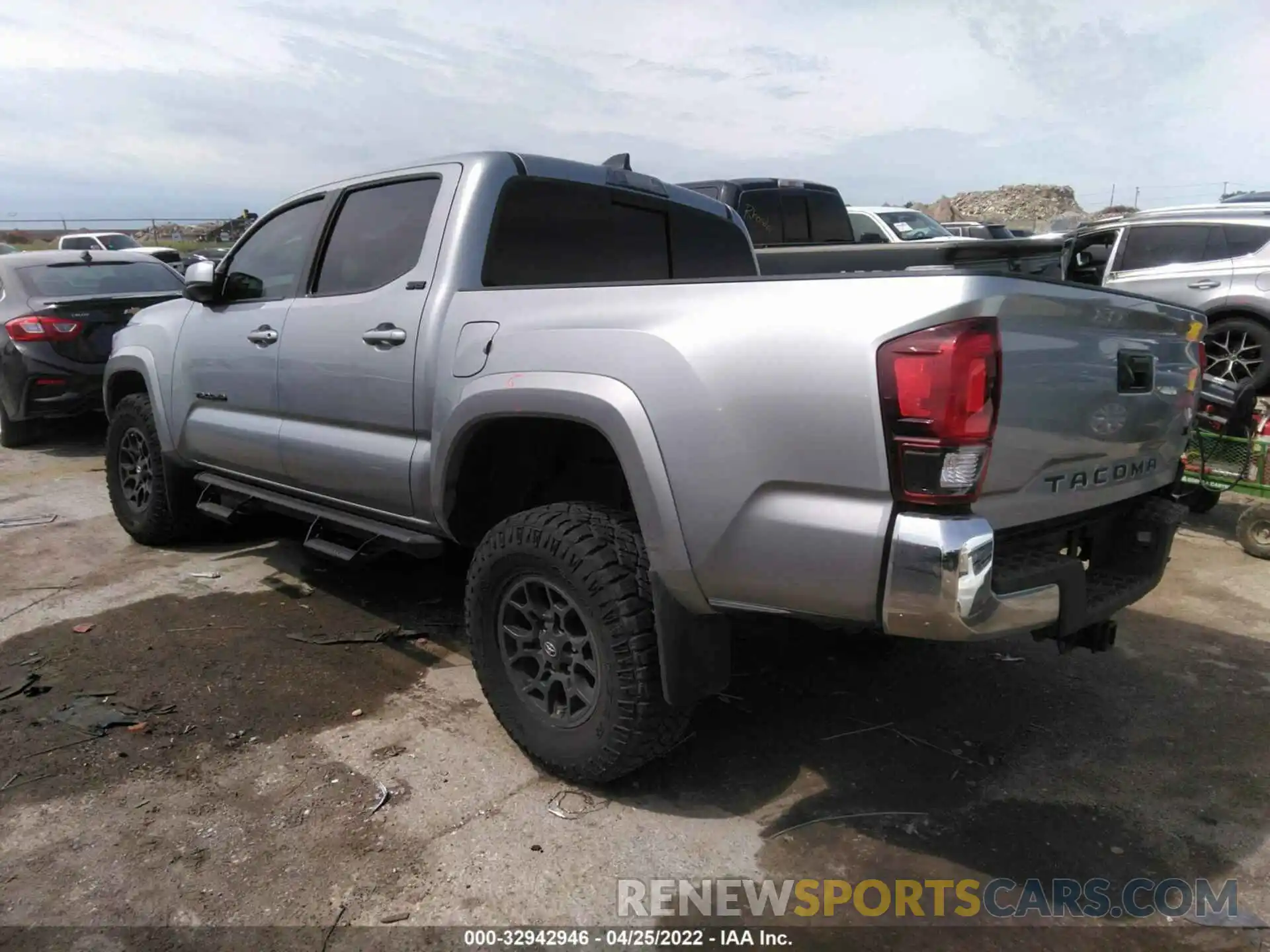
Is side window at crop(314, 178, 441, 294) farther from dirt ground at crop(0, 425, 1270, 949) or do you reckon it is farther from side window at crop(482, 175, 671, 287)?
dirt ground at crop(0, 425, 1270, 949)

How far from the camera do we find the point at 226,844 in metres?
2.73

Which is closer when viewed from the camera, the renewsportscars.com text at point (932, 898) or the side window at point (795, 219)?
the renewsportscars.com text at point (932, 898)

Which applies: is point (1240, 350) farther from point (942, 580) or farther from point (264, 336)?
point (264, 336)

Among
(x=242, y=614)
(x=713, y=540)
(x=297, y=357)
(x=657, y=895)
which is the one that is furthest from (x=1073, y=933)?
(x=242, y=614)

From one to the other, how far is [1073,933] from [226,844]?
7.59 ft

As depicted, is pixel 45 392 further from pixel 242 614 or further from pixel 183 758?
pixel 183 758

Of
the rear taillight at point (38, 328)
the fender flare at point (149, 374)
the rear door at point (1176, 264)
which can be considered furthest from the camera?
the rear door at point (1176, 264)

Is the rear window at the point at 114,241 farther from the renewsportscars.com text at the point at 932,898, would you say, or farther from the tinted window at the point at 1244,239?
the renewsportscars.com text at the point at 932,898

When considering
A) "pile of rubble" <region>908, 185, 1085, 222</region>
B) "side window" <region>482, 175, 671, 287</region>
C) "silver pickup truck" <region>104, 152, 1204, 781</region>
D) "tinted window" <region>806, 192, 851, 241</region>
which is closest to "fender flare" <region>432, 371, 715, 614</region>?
"silver pickup truck" <region>104, 152, 1204, 781</region>

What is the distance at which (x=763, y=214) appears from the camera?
973 centimetres

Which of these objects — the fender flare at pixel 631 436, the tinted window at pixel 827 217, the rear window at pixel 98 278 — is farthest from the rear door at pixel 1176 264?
the rear window at pixel 98 278

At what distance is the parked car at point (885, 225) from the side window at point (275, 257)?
366 inches

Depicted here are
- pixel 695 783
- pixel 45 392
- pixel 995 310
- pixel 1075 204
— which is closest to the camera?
pixel 995 310

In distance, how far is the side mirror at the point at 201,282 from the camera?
14.9 feet
